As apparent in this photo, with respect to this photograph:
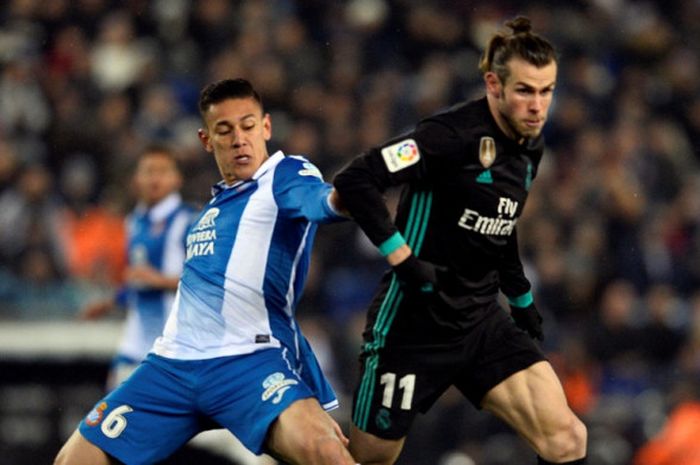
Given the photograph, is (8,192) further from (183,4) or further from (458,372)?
(458,372)

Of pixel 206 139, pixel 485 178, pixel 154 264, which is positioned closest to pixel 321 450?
pixel 485 178

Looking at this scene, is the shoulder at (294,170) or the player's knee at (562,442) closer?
the shoulder at (294,170)

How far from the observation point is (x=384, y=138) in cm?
1359

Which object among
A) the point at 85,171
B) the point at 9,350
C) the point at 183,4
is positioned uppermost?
the point at 183,4

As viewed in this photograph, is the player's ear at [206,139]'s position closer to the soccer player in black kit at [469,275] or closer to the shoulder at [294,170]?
the shoulder at [294,170]

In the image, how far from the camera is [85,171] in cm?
1351

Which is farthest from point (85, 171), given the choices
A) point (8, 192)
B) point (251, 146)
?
point (251, 146)

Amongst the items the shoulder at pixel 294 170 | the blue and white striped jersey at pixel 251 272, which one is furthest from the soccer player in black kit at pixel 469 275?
the blue and white striped jersey at pixel 251 272

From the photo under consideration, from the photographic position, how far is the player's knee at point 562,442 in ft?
21.0

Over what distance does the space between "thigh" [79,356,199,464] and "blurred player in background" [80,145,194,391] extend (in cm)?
292

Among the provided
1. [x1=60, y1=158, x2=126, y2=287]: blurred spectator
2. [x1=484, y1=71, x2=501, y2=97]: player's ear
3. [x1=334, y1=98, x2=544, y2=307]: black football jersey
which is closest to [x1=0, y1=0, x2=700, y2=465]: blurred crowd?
[x1=60, y1=158, x2=126, y2=287]: blurred spectator

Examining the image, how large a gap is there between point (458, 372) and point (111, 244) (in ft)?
21.9

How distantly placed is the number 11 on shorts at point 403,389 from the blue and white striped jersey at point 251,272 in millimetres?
464

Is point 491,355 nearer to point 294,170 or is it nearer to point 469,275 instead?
point 469,275
